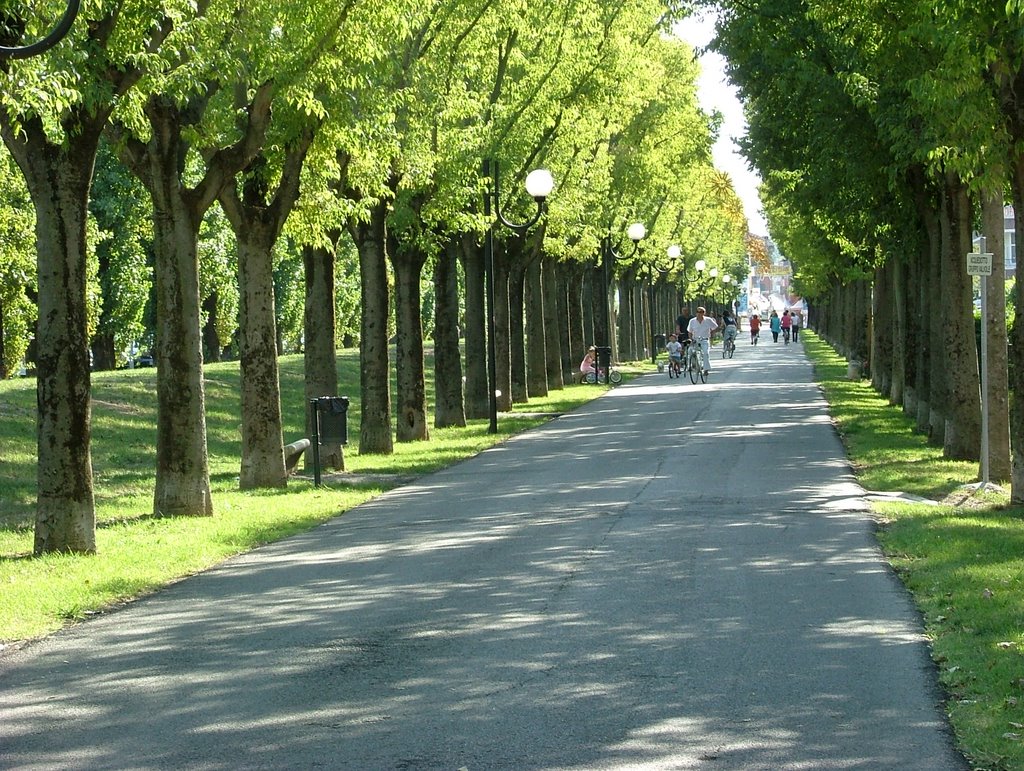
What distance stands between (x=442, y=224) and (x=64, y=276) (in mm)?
14623

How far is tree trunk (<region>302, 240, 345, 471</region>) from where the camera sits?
22391 mm

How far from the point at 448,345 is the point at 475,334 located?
6.08 feet

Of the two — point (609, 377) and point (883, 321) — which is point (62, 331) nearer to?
point (883, 321)

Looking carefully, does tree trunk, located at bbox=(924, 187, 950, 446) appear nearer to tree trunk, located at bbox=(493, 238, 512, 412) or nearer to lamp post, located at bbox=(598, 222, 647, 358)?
tree trunk, located at bbox=(493, 238, 512, 412)

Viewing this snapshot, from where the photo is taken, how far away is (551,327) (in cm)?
4388

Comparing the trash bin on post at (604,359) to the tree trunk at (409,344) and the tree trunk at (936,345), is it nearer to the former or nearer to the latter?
the tree trunk at (409,344)

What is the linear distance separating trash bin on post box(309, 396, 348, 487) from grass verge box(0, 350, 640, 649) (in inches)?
23.9

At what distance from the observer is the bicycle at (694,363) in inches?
1793

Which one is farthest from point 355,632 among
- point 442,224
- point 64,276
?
point 442,224

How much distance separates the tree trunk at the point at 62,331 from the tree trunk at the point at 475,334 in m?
18.8

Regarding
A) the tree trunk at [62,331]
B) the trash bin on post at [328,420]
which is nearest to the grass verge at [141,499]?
the tree trunk at [62,331]

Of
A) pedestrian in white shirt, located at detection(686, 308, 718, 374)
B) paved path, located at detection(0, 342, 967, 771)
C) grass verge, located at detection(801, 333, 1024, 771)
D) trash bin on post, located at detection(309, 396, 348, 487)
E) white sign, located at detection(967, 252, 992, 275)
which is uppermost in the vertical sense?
white sign, located at detection(967, 252, 992, 275)

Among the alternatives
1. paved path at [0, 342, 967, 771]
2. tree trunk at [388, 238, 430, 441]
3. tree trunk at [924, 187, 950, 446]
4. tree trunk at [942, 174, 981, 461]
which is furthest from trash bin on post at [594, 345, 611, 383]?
paved path at [0, 342, 967, 771]

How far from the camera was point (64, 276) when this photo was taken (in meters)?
13.3
